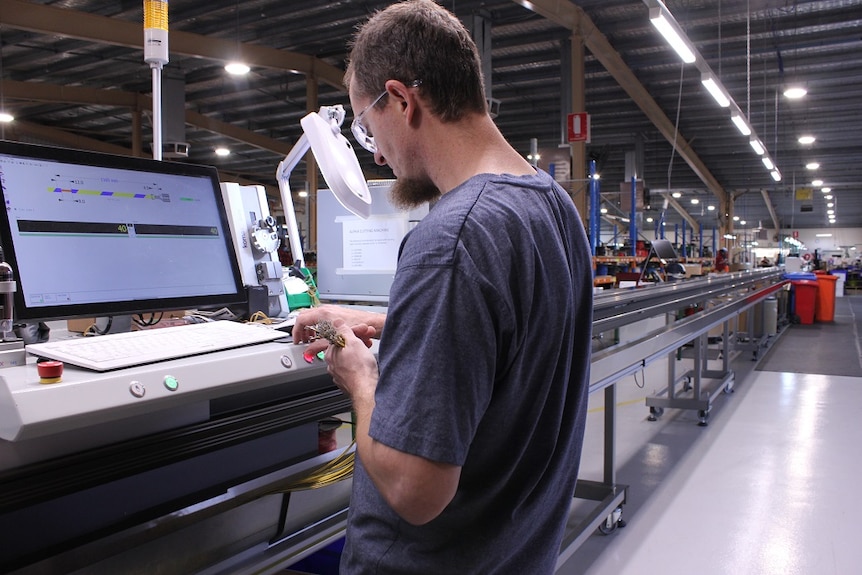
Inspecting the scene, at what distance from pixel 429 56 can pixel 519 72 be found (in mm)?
9226

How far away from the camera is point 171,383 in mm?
861

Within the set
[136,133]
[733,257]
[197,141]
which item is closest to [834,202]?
[733,257]

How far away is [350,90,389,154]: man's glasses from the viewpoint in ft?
2.79

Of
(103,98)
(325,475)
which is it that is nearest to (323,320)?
(325,475)

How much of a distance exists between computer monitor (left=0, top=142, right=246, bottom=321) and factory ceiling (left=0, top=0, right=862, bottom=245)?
265cm

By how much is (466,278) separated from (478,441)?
209mm

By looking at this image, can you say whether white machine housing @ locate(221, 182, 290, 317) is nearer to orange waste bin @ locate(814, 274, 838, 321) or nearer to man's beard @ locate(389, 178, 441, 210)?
man's beard @ locate(389, 178, 441, 210)

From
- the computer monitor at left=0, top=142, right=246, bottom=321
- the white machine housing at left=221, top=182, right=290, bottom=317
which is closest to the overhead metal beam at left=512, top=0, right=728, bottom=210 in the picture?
the white machine housing at left=221, top=182, right=290, bottom=317

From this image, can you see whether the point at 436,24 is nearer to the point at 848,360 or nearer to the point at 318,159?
the point at 318,159

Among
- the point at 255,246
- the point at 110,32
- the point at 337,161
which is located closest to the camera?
the point at 337,161

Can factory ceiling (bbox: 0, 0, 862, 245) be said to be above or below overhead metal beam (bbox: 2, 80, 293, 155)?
above

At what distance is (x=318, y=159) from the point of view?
1.45 metres

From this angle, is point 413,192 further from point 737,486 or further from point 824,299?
point 824,299

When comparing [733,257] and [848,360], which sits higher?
[733,257]
